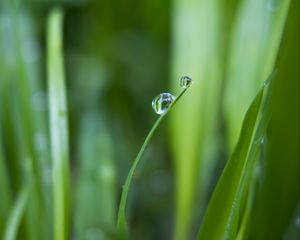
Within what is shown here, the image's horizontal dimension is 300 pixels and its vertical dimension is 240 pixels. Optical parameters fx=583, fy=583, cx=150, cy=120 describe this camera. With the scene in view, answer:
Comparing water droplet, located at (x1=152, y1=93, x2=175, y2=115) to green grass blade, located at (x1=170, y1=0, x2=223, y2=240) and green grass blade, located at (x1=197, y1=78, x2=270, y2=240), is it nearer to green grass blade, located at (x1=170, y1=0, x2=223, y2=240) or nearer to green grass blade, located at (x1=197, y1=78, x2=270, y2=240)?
green grass blade, located at (x1=197, y1=78, x2=270, y2=240)

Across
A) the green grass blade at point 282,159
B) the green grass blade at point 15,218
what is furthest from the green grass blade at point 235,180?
the green grass blade at point 15,218

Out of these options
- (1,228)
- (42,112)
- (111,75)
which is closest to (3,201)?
(1,228)

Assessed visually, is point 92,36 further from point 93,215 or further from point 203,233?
point 203,233

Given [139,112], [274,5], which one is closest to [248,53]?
[274,5]

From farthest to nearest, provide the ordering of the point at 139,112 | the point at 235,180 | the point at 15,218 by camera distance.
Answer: the point at 139,112 → the point at 15,218 → the point at 235,180

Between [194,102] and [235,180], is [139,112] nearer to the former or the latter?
[194,102]

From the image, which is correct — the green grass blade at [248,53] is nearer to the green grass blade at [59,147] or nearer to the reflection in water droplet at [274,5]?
the reflection in water droplet at [274,5]

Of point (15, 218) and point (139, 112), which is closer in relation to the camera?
point (15, 218)
